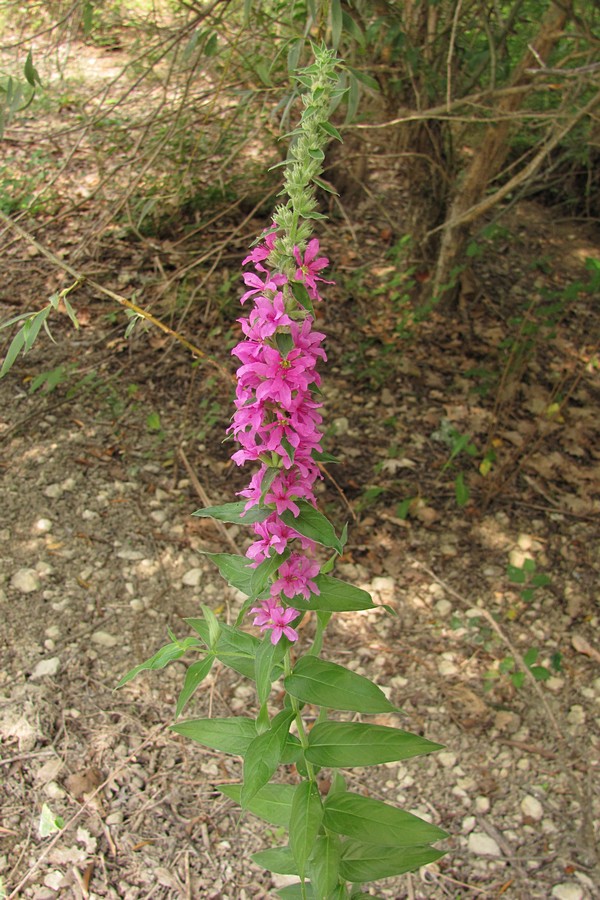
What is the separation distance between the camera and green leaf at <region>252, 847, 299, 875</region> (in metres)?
1.76

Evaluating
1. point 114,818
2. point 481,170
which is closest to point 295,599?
point 114,818

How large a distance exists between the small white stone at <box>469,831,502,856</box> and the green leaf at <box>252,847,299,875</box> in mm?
824

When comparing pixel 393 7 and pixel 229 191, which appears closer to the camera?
pixel 393 7

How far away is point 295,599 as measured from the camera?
1536mm

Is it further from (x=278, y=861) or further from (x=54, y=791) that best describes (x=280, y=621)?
(x=54, y=791)

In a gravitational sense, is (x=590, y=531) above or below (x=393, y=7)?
below

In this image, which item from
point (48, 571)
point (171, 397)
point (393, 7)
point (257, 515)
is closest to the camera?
point (257, 515)

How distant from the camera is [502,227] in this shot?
4809 millimetres

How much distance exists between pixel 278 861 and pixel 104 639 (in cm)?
122

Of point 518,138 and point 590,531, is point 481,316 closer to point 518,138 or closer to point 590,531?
point 518,138

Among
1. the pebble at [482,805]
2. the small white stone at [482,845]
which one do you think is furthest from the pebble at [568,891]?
the pebble at [482,805]

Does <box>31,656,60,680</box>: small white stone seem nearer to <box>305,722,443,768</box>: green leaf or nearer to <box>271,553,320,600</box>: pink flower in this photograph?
<box>305,722,443,768</box>: green leaf

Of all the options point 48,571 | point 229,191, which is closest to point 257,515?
point 48,571

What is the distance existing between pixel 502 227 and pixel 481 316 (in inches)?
33.7
